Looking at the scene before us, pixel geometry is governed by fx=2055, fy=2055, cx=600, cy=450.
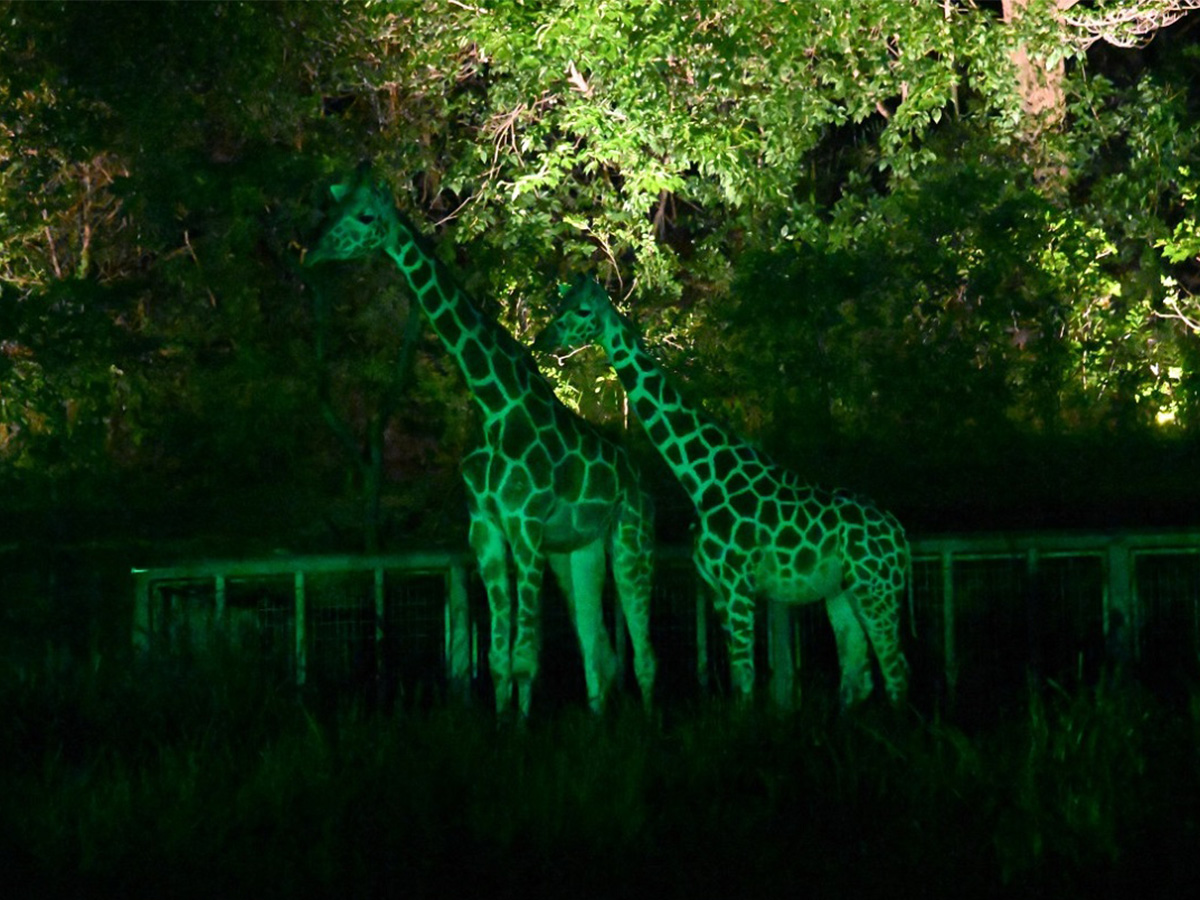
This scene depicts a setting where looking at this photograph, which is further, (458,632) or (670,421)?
(458,632)

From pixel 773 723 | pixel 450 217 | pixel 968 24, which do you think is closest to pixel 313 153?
pixel 450 217

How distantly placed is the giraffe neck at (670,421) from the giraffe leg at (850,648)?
749 millimetres

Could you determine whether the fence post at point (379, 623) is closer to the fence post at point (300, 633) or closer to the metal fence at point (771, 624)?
the metal fence at point (771, 624)

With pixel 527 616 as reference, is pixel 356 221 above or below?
above

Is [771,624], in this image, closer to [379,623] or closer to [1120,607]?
[1120,607]

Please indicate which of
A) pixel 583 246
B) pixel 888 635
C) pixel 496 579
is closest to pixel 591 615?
pixel 496 579

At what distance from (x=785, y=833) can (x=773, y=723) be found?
914 mm

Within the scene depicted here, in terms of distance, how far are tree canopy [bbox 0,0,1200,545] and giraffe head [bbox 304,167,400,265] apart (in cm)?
381

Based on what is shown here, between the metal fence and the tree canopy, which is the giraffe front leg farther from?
the tree canopy

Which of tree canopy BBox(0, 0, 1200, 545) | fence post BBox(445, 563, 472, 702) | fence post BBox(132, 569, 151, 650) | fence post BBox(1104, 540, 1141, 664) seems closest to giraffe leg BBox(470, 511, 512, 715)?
fence post BBox(445, 563, 472, 702)

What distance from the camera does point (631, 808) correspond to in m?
6.73

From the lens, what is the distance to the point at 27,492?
14.5 m

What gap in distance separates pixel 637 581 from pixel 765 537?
1.93ft

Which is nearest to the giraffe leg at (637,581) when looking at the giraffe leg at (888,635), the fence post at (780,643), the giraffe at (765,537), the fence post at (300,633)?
the giraffe at (765,537)
